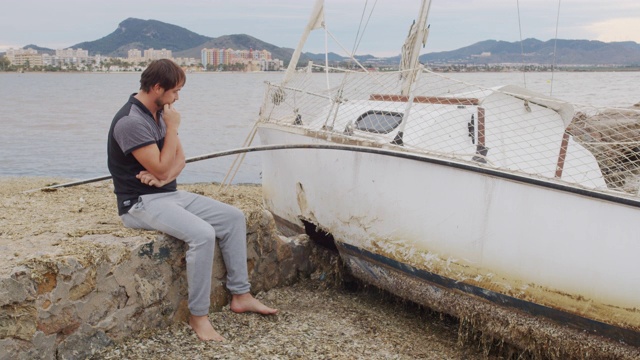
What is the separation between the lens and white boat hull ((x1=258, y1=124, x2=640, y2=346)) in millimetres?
4910

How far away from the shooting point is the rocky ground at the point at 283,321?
470 centimetres

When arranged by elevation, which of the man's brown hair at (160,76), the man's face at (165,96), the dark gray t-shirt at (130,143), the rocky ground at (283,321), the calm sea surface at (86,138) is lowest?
the calm sea surface at (86,138)

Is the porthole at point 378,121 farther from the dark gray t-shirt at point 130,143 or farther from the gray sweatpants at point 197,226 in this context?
the dark gray t-shirt at point 130,143

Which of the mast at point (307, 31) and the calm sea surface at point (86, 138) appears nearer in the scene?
the mast at point (307, 31)

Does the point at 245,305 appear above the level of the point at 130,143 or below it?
below

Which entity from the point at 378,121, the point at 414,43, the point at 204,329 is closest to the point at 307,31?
the point at 414,43

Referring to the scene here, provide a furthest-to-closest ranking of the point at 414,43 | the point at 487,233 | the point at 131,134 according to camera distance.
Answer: the point at 414,43 → the point at 487,233 → the point at 131,134

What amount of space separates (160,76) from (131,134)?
46cm

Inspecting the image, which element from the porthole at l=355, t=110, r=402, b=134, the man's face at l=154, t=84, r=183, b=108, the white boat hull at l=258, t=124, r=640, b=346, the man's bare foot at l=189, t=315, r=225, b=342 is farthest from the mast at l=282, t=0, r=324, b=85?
the man's bare foot at l=189, t=315, r=225, b=342

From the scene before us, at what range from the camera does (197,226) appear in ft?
15.6

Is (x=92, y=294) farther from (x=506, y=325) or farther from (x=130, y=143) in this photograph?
(x=506, y=325)

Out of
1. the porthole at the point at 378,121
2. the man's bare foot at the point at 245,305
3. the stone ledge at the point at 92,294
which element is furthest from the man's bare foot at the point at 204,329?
the porthole at the point at 378,121

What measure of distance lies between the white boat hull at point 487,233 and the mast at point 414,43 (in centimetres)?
195

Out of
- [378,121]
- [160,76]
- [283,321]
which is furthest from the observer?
[378,121]
